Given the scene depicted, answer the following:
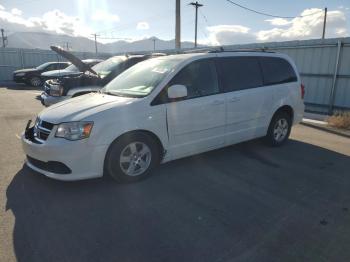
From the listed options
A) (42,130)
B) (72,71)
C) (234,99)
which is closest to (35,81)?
(72,71)

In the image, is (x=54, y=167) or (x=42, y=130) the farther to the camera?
(x=42, y=130)

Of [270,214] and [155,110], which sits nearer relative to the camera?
[270,214]

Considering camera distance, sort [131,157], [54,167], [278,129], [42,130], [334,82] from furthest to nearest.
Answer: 1. [334,82]
2. [278,129]
3. [131,157]
4. [42,130]
5. [54,167]

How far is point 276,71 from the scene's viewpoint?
19.1ft

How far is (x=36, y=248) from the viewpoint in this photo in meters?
2.75

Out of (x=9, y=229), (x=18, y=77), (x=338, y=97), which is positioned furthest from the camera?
(x=18, y=77)

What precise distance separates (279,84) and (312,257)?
3.80m

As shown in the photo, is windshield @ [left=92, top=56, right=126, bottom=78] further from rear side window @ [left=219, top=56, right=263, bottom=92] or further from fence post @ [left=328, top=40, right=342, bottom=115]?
fence post @ [left=328, top=40, right=342, bottom=115]

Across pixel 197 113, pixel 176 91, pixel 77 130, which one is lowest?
pixel 77 130

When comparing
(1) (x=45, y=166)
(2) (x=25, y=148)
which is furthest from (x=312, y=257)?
(2) (x=25, y=148)

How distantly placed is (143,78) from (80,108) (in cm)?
114

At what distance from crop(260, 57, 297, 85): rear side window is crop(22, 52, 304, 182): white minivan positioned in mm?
20

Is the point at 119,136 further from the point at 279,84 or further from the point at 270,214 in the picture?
the point at 279,84

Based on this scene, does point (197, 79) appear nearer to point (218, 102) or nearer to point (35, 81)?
point (218, 102)
